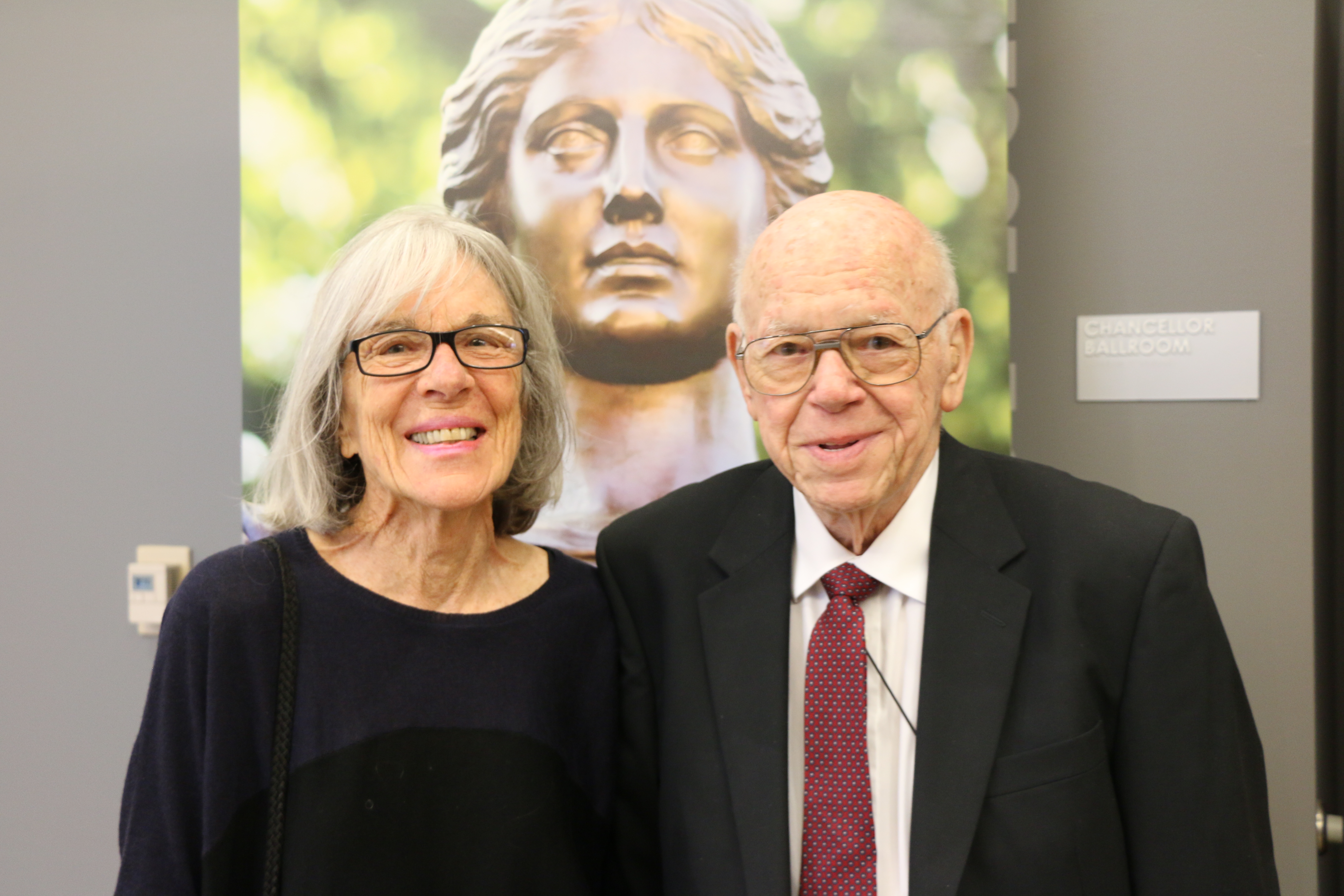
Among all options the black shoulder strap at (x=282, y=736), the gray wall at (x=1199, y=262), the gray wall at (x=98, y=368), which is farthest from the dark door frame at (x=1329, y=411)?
the gray wall at (x=98, y=368)

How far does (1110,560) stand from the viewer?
50.5 inches

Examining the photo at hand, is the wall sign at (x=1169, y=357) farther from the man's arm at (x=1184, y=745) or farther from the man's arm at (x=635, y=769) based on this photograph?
the man's arm at (x=635, y=769)

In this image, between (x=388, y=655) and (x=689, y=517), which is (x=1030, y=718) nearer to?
(x=689, y=517)

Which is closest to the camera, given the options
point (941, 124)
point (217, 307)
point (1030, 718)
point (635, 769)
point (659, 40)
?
point (1030, 718)

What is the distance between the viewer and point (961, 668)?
1.25 meters

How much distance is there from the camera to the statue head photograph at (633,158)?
77.8 inches

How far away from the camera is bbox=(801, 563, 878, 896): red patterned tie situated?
48.5 inches

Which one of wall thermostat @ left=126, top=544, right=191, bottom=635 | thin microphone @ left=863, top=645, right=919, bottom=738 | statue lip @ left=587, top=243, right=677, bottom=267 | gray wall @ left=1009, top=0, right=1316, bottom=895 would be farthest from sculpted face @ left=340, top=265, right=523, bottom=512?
wall thermostat @ left=126, top=544, right=191, bottom=635

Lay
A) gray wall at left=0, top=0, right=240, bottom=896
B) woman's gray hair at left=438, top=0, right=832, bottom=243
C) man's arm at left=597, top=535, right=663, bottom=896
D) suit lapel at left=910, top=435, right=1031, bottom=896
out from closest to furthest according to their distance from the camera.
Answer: suit lapel at left=910, top=435, right=1031, bottom=896, man's arm at left=597, top=535, right=663, bottom=896, woman's gray hair at left=438, top=0, right=832, bottom=243, gray wall at left=0, top=0, right=240, bottom=896

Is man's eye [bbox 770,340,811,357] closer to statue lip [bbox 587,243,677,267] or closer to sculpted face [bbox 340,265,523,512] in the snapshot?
sculpted face [bbox 340,265,523,512]

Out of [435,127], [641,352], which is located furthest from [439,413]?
[435,127]

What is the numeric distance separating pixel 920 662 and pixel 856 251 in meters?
0.55

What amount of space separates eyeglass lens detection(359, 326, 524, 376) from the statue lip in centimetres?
74

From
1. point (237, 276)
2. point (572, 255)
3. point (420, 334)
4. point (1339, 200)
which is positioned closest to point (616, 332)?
point (572, 255)
